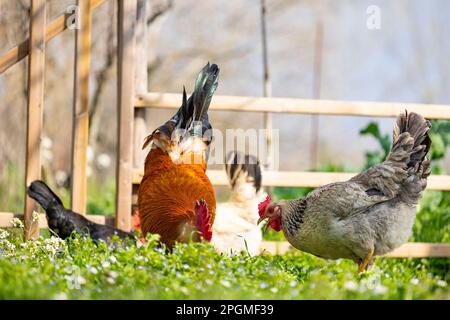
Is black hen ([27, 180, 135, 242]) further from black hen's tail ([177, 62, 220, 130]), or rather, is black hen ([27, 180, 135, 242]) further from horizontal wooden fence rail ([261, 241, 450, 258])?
horizontal wooden fence rail ([261, 241, 450, 258])

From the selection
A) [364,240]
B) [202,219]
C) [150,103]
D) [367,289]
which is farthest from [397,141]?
[150,103]

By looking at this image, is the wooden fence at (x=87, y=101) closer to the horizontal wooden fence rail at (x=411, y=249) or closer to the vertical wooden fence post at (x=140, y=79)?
the vertical wooden fence post at (x=140, y=79)

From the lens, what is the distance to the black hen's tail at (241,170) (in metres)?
4.95

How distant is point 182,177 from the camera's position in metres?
3.98

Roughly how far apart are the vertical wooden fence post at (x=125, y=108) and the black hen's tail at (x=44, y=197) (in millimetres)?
679

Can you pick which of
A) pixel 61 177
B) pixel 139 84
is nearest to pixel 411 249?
pixel 139 84

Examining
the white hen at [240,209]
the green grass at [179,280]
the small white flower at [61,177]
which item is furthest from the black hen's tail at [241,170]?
A: the small white flower at [61,177]

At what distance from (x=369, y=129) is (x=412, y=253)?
52.0 inches

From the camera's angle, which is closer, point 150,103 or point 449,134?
point 150,103

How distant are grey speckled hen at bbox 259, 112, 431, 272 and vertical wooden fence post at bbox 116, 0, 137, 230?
4.63 feet

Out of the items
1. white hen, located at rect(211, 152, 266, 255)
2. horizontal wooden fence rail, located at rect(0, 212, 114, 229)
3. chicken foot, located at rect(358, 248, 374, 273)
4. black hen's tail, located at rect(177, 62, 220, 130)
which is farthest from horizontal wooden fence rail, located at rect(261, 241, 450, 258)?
chicken foot, located at rect(358, 248, 374, 273)

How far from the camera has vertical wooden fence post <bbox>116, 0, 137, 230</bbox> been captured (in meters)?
4.91
